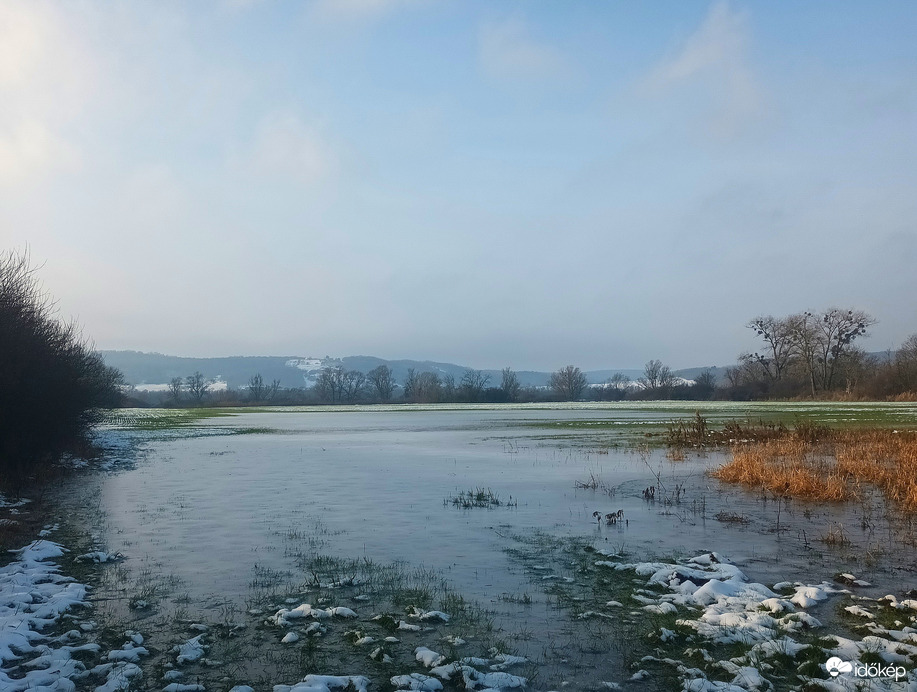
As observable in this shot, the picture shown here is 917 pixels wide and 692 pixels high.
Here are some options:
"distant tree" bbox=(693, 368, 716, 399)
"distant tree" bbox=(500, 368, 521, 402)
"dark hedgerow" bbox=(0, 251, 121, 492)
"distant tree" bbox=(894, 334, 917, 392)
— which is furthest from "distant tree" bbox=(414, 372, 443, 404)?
"dark hedgerow" bbox=(0, 251, 121, 492)

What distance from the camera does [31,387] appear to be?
928 inches

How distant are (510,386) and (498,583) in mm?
170625

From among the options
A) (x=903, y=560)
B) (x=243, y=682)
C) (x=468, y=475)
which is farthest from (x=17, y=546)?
(x=903, y=560)

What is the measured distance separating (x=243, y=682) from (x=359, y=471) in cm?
2092

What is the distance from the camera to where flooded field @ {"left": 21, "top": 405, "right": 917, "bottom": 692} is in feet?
24.7

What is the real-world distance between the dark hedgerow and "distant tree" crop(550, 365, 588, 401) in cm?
16956

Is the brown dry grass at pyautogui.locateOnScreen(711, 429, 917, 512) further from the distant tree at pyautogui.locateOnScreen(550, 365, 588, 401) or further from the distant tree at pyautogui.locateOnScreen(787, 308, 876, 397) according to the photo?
the distant tree at pyautogui.locateOnScreen(550, 365, 588, 401)

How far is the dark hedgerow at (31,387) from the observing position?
21812 mm

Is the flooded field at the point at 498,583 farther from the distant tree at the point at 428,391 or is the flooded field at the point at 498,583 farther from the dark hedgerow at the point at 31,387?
the distant tree at the point at 428,391

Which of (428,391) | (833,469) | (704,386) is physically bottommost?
(833,469)

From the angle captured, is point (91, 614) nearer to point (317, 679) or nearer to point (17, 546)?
point (317, 679)

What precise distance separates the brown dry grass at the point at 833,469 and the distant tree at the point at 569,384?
161 meters

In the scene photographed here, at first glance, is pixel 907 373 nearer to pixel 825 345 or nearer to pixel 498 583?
pixel 825 345

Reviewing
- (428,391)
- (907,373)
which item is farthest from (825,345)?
(428,391)
